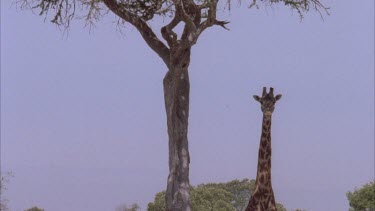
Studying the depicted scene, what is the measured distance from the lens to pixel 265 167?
1922cm

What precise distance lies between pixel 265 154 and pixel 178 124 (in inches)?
100

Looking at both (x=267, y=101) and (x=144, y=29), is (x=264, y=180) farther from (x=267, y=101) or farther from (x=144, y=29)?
(x=144, y=29)

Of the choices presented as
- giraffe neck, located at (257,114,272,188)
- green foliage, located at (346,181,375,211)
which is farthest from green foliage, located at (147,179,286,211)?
giraffe neck, located at (257,114,272,188)

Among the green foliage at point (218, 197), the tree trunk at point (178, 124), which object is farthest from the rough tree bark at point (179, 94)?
the green foliage at point (218, 197)

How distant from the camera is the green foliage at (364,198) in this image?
91.7 ft

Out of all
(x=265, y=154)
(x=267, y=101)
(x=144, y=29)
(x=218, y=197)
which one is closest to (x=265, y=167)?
(x=265, y=154)

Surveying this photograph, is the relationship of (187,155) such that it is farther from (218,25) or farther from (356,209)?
(356,209)

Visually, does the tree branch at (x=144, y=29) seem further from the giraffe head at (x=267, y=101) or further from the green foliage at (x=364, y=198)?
the green foliage at (x=364, y=198)

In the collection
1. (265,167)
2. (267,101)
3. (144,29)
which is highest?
(144,29)

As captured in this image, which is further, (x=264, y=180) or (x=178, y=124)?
(x=178, y=124)

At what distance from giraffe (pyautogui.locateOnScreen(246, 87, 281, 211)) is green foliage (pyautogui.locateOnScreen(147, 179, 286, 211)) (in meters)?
17.9

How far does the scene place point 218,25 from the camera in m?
20.5

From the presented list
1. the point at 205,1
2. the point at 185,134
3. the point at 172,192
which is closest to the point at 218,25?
the point at 205,1

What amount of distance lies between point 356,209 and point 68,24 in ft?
45.5
